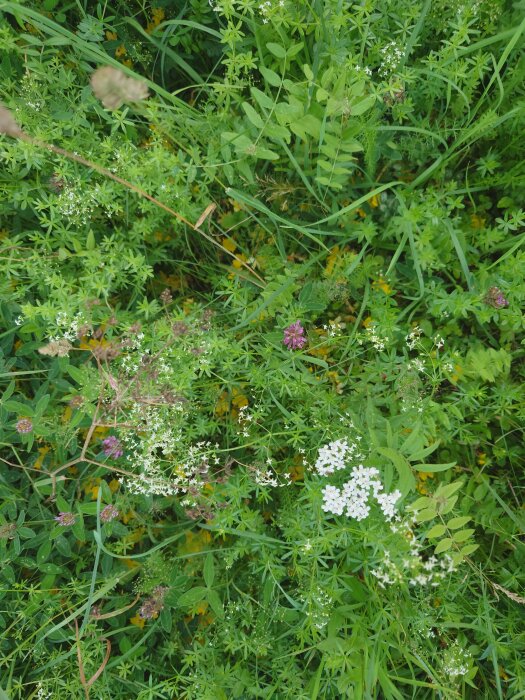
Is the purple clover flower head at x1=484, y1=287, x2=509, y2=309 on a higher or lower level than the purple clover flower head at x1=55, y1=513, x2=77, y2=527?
higher

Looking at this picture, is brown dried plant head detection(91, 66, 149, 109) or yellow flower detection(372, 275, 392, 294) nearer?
brown dried plant head detection(91, 66, 149, 109)

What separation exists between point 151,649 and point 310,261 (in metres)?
2.66

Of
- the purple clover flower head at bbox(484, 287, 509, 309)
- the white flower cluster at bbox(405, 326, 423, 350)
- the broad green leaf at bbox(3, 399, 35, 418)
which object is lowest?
the broad green leaf at bbox(3, 399, 35, 418)

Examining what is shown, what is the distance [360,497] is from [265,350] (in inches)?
38.1

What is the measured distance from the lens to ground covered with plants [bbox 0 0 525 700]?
286 cm

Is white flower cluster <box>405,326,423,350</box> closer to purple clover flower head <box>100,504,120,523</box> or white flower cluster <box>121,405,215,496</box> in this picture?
white flower cluster <box>121,405,215,496</box>

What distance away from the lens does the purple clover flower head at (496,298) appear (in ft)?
9.79

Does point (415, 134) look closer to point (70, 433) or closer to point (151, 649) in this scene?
point (70, 433)

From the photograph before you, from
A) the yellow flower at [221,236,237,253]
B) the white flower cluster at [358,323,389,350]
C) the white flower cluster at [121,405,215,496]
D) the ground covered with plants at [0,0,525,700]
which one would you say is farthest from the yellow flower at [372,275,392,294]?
the white flower cluster at [121,405,215,496]

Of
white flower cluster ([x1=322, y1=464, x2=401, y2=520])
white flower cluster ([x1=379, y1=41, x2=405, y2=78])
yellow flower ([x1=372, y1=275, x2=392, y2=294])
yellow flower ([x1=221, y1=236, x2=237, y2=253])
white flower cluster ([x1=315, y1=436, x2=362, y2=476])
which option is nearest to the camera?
white flower cluster ([x1=322, y1=464, x2=401, y2=520])

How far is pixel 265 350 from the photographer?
3.13 meters

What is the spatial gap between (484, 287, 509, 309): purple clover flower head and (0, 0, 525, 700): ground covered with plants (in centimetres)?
2

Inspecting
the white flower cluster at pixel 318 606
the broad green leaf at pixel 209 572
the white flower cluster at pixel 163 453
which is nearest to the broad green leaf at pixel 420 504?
the white flower cluster at pixel 318 606

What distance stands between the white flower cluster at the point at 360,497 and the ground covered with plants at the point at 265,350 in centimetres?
1
